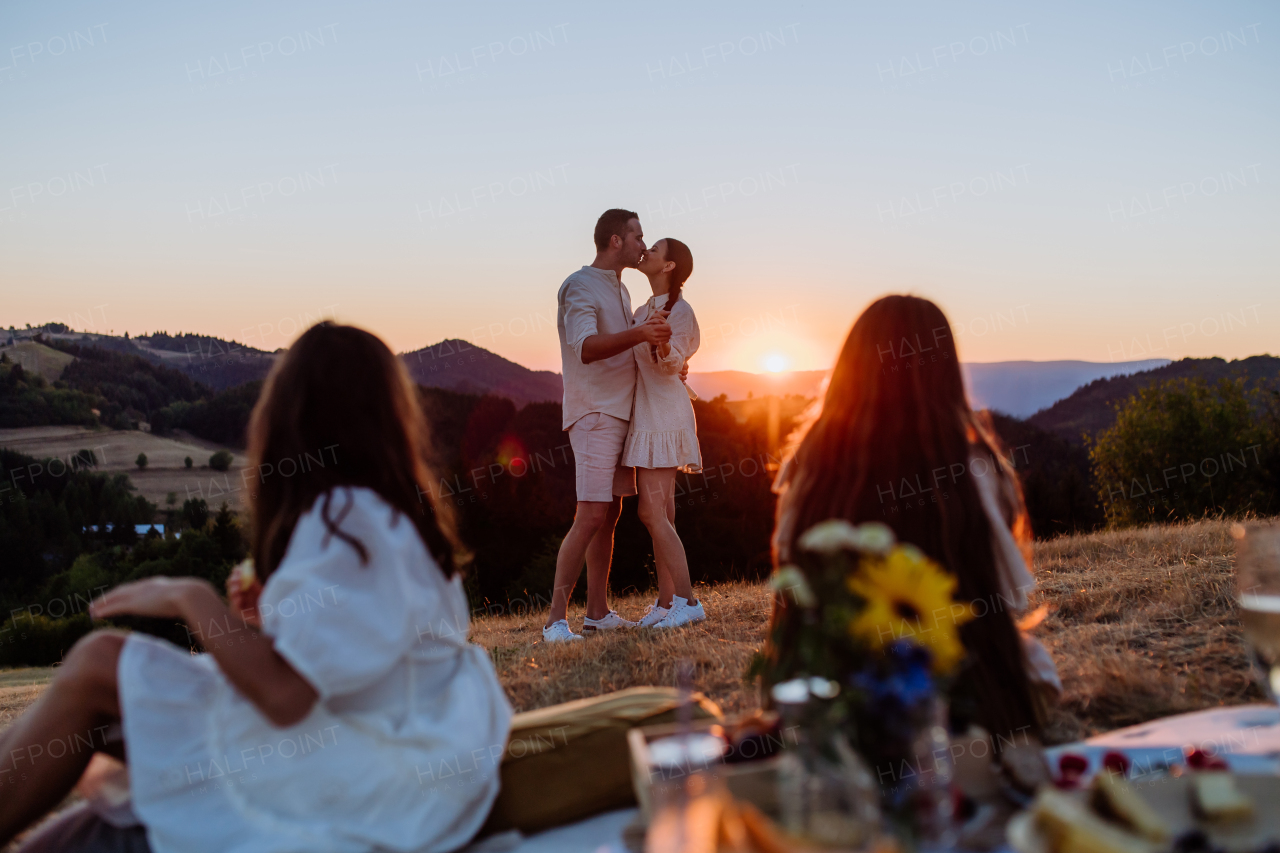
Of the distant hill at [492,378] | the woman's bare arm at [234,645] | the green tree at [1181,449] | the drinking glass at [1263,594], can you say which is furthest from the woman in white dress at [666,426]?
the distant hill at [492,378]

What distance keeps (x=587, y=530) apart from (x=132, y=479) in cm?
3412

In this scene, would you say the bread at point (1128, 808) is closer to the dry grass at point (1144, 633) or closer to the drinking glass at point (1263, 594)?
the drinking glass at point (1263, 594)

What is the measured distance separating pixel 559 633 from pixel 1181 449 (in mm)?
21955

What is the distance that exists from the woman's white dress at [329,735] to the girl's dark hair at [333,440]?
0.10 meters

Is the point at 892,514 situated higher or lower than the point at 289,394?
lower

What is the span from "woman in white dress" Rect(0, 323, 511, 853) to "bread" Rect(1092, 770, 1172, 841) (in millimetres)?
1321

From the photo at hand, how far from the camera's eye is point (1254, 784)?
131cm

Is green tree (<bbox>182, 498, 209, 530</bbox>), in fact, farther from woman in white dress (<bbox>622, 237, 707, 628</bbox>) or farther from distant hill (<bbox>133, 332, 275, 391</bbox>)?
woman in white dress (<bbox>622, 237, 707, 628</bbox>)

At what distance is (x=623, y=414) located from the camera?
484cm

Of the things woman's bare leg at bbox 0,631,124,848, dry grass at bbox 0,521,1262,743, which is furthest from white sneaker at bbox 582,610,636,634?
woman's bare leg at bbox 0,631,124,848

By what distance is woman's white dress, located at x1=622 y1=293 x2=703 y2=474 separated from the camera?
4.80 meters

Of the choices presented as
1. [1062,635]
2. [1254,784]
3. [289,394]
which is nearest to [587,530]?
[1062,635]

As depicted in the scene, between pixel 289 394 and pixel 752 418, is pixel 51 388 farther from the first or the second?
pixel 289 394

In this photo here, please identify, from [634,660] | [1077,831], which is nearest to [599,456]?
[634,660]
